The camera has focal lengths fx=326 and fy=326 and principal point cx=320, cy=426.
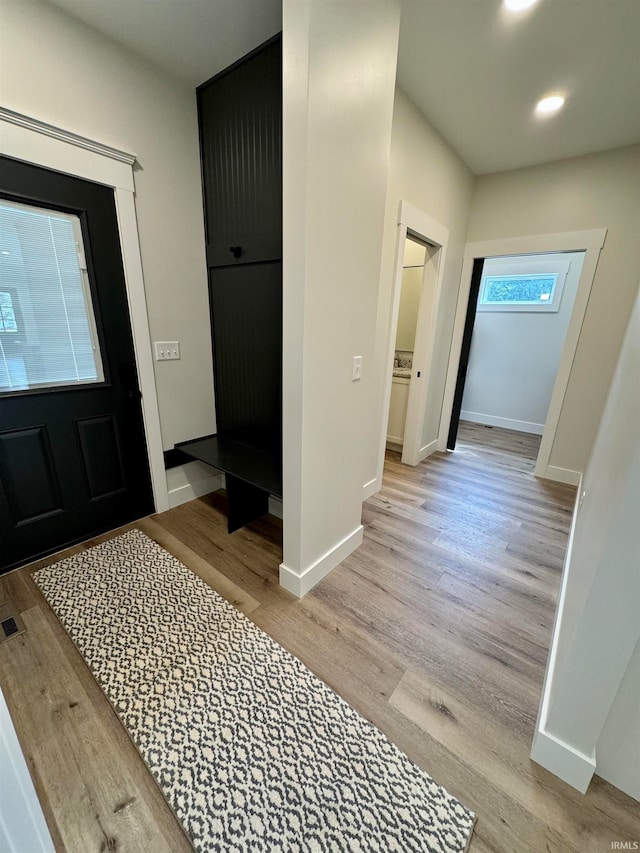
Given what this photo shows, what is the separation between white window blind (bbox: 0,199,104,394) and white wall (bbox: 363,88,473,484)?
1721 millimetres

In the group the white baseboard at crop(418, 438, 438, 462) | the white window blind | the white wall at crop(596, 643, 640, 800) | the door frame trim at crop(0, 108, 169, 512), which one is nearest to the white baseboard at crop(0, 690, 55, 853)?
the white wall at crop(596, 643, 640, 800)

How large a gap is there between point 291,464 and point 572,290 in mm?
4773

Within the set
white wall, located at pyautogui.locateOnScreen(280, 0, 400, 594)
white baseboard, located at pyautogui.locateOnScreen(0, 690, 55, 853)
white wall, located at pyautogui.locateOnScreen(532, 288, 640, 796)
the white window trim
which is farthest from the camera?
the white window trim

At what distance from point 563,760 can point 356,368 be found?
1.64m

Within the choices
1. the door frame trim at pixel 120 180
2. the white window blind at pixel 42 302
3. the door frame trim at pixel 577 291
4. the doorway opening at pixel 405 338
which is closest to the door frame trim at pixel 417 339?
the doorway opening at pixel 405 338

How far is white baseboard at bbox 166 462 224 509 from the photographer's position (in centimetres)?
245

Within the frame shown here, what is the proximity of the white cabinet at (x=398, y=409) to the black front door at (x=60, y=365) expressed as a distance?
2474 mm

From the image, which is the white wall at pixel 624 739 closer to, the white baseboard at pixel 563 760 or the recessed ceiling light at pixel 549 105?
the white baseboard at pixel 563 760

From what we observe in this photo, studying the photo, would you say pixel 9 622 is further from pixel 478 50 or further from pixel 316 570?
pixel 478 50

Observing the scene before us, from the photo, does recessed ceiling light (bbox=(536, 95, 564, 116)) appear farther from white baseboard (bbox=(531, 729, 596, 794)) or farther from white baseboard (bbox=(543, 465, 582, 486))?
white baseboard (bbox=(531, 729, 596, 794))

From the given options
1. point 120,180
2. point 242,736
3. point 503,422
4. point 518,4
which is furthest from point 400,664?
point 503,422

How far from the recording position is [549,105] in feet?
6.91

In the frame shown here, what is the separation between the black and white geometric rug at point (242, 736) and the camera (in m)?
0.94

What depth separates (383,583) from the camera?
1.83 m
